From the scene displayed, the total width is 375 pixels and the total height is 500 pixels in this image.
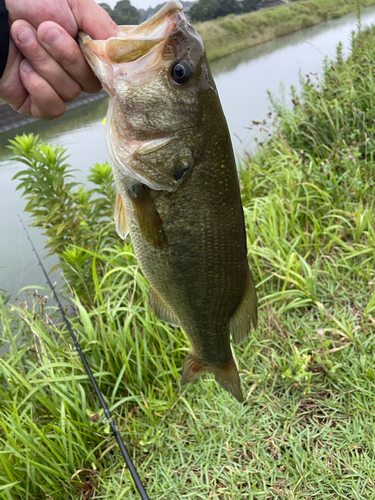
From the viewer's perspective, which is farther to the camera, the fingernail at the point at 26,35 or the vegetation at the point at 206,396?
the vegetation at the point at 206,396

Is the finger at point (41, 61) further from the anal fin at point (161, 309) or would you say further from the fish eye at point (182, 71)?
the anal fin at point (161, 309)

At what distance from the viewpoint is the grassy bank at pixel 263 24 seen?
12.0 meters

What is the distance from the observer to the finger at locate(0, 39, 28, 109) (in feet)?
4.26

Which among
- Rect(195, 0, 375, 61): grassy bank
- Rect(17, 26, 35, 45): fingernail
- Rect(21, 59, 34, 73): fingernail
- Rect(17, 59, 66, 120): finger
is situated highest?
Rect(195, 0, 375, 61): grassy bank

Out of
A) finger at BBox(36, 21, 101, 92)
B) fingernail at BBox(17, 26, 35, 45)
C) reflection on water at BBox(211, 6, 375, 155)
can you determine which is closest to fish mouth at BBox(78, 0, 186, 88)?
finger at BBox(36, 21, 101, 92)

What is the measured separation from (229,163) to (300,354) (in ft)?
5.95

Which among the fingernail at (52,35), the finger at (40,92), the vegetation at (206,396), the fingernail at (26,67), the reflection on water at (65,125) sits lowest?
the vegetation at (206,396)

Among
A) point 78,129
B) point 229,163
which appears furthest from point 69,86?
point 78,129

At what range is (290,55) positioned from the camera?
10.1 metres

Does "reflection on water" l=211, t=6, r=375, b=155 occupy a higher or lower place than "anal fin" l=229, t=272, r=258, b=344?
higher

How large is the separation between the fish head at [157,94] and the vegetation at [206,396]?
1.51 m

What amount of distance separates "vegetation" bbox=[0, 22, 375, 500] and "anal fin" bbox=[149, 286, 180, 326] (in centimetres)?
96

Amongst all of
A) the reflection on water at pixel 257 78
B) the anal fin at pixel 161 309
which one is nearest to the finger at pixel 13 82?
the anal fin at pixel 161 309

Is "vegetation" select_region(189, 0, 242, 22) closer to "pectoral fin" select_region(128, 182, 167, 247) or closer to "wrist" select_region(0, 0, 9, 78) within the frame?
"wrist" select_region(0, 0, 9, 78)
